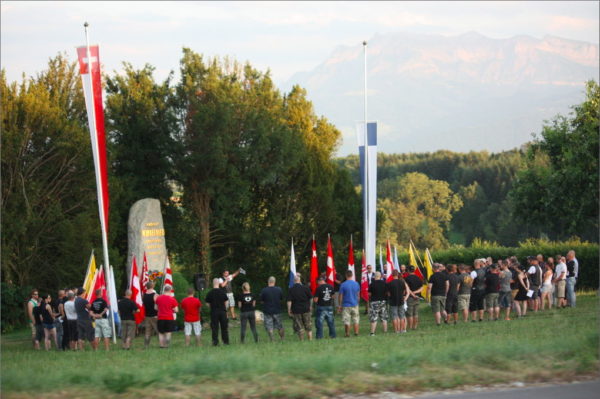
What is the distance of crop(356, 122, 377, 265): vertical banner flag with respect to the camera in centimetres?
3031

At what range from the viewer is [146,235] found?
113ft

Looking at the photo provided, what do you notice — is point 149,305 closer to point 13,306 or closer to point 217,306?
point 217,306

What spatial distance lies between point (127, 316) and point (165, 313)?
158 centimetres

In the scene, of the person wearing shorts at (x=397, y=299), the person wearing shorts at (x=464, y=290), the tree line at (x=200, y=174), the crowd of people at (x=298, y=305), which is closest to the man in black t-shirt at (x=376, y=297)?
the crowd of people at (x=298, y=305)

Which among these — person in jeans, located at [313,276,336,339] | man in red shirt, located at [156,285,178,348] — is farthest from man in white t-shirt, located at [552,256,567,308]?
man in red shirt, located at [156,285,178,348]

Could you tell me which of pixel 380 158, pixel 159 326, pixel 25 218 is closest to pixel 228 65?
pixel 25 218

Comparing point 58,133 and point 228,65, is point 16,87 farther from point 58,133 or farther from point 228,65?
point 228,65

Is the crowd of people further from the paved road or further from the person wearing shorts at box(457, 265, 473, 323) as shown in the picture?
the paved road

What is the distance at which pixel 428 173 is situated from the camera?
120 meters

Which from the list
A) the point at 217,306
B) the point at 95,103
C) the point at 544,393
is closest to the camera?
the point at 544,393

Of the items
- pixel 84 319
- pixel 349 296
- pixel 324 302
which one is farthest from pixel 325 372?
pixel 84 319

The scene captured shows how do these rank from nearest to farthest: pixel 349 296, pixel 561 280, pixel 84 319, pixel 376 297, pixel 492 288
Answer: pixel 84 319
pixel 349 296
pixel 376 297
pixel 492 288
pixel 561 280

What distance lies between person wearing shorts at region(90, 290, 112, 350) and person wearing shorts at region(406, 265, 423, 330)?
26.8 feet

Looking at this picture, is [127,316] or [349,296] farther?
[349,296]
